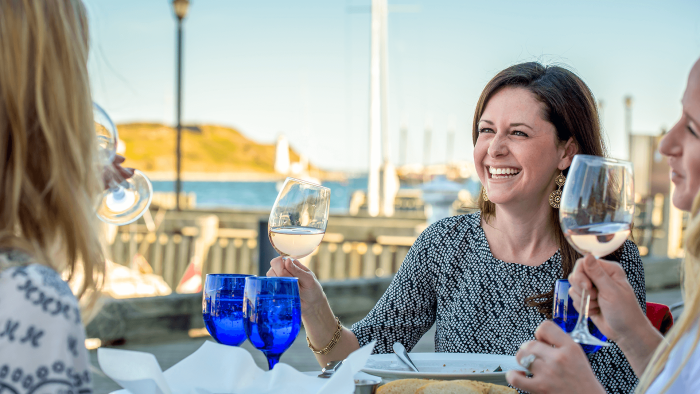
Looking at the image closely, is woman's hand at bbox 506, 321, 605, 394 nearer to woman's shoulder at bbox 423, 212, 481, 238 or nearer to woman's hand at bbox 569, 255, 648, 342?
woman's hand at bbox 569, 255, 648, 342

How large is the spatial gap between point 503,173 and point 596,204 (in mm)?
1078

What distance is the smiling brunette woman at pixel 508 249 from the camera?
2.28 metres

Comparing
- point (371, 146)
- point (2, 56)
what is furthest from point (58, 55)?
point (371, 146)

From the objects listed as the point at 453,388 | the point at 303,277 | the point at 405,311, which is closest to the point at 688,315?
the point at 453,388

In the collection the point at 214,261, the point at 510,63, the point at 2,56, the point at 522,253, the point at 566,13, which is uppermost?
the point at 566,13

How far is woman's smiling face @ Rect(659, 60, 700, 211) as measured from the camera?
3.86 feet

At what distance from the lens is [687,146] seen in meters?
1.19

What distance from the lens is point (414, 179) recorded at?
236ft

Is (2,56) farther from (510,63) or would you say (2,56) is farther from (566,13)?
(566,13)

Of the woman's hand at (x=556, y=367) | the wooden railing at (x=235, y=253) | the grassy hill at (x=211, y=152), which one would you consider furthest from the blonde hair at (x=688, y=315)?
the grassy hill at (x=211, y=152)

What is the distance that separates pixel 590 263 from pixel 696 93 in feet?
1.21

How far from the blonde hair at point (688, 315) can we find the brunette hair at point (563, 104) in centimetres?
106

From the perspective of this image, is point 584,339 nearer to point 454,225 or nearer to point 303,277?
point 303,277

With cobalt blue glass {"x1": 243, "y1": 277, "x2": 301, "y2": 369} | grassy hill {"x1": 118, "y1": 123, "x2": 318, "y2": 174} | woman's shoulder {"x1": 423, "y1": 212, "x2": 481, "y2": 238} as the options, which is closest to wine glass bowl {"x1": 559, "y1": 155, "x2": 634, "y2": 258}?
cobalt blue glass {"x1": 243, "y1": 277, "x2": 301, "y2": 369}
